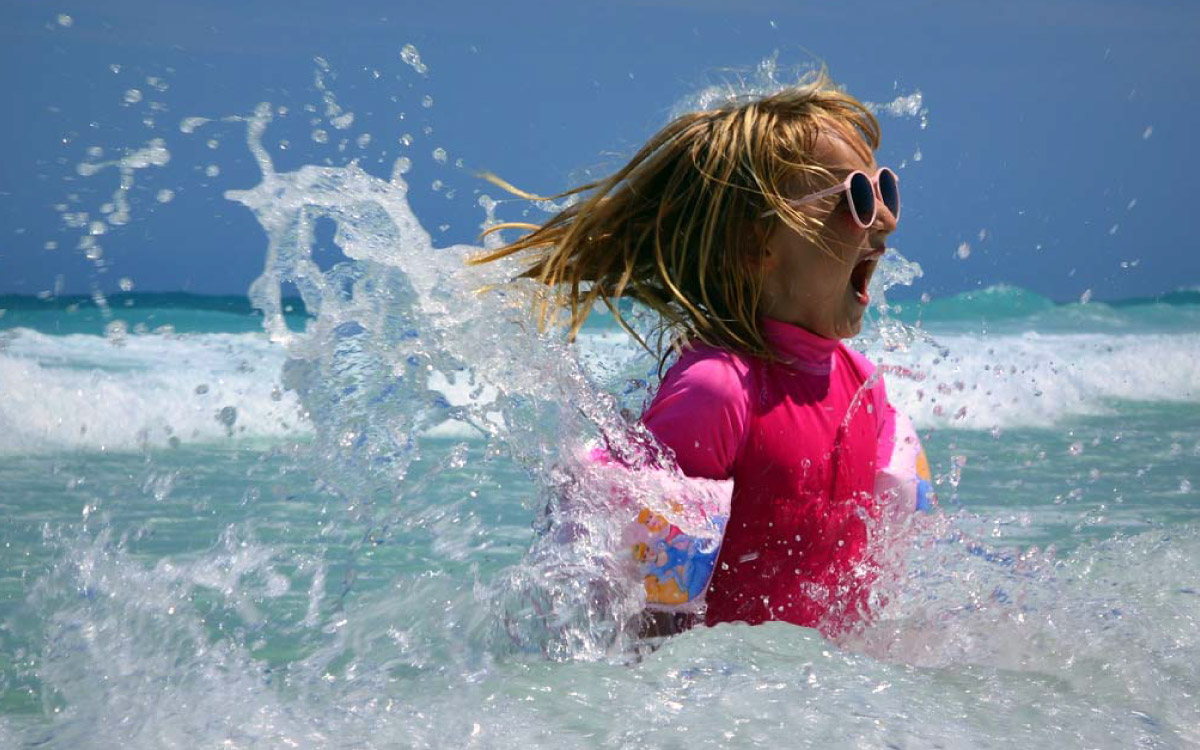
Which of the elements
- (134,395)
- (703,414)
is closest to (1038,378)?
(134,395)

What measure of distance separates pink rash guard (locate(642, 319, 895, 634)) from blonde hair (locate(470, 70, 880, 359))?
3.7 inches

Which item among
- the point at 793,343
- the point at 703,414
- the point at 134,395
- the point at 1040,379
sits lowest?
the point at 134,395

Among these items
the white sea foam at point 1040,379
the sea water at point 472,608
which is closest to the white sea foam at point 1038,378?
the white sea foam at point 1040,379

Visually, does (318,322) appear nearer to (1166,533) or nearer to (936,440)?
(1166,533)

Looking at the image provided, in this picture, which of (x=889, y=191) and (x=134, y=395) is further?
(x=134, y=395)

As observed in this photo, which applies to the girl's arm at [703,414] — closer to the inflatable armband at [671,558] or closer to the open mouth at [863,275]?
the inflatable armband at [671,558]

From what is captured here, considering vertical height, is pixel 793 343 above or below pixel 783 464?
above

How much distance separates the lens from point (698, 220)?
2.39 metres

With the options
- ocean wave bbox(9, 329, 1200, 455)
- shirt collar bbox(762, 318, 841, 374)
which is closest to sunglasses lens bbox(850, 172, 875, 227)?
shirt collar bbox(762, 318, 841, 374)

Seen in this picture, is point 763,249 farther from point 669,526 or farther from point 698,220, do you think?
point 669,526

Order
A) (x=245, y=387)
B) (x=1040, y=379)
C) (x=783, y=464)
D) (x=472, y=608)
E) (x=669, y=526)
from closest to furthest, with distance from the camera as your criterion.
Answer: (x=669, y=526) → (x=783, y=464) → (x=472, y=608) → (x=245, y=387) → (x=1040, y=379)

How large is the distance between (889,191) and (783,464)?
1.83 ft

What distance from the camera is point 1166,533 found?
3.40 metres

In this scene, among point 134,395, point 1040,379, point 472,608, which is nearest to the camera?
point 472,608
